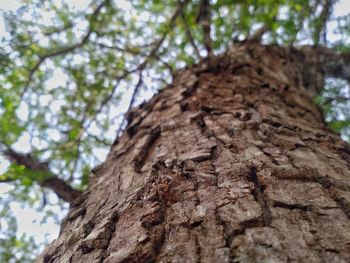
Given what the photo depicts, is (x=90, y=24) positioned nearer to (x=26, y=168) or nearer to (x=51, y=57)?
(x=51, y=57)

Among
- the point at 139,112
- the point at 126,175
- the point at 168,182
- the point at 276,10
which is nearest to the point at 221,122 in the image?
the point at 126,175

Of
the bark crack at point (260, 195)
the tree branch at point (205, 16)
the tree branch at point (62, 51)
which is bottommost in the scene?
the bark crack at point (260, 195)

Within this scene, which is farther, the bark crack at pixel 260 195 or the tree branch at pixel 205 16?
the tree branch at pixel 205 16

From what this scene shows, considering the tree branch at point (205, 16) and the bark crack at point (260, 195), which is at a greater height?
the tree branch at point (205, 16)

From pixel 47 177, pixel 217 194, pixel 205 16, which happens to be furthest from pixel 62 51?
pixel 217 194

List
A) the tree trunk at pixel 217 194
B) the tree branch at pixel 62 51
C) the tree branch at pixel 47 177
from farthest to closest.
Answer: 1. the tree branch at pixel 62 51
2. the tree branch at pixel 47 177
3. the tree trunk at pixel 217 194

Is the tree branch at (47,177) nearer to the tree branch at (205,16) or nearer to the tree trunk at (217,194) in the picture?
the tree trunk at (217,194)

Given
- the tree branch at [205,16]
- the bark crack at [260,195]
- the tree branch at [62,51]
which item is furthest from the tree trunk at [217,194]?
the tree branch at [62,51]

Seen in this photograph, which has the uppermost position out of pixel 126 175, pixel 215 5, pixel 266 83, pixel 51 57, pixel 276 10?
pixel 276 10
